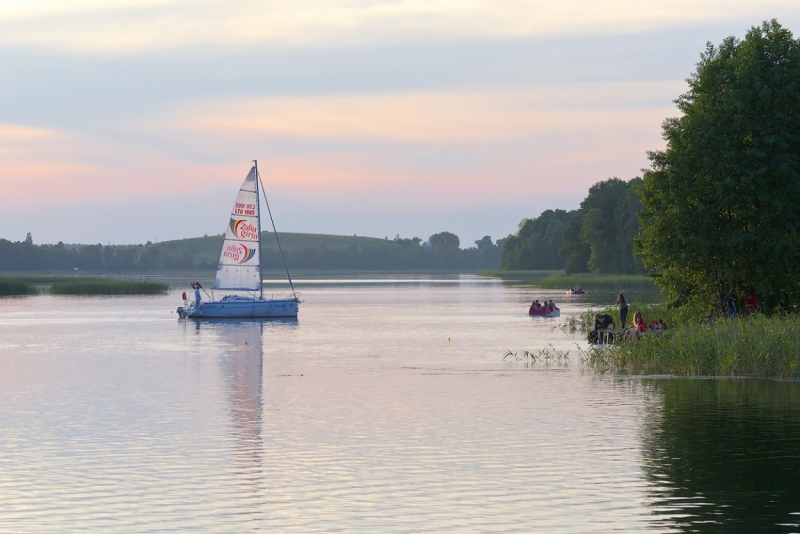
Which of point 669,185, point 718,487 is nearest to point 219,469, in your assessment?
point 718,487

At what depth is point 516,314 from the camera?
9425 centimetres

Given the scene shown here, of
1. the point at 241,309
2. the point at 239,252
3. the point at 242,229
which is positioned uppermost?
the point at 242,229

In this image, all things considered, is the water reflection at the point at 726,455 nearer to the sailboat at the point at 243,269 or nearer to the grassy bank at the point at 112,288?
the sailboat at the point at 243,269

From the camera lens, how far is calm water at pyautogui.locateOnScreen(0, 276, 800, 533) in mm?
19375

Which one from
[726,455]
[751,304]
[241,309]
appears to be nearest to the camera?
[726,455]

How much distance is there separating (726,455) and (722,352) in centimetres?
1507

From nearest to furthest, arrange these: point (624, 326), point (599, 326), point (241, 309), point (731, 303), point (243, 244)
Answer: point (624, 326) → point (731, 303) → point (599, 326) → point (243, 244) → point (241, 309)

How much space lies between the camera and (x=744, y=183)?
167ft

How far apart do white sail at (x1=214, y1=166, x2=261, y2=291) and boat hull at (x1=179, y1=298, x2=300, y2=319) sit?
1.20m

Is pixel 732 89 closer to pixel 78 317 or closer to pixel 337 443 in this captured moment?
pixel 337 443

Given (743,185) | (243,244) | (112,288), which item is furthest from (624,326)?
(112,288)

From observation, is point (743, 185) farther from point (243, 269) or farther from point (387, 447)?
point (243, 269)

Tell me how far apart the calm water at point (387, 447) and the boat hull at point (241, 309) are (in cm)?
3579

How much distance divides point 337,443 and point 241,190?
201ft
